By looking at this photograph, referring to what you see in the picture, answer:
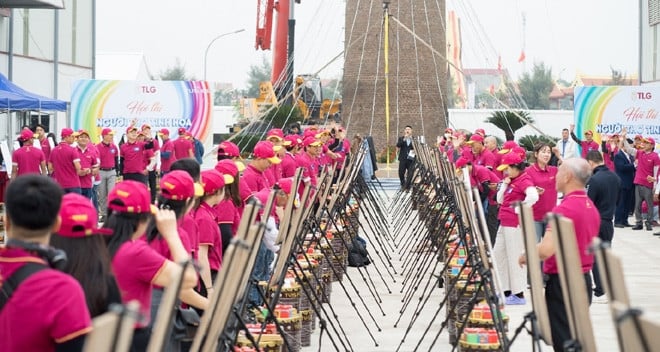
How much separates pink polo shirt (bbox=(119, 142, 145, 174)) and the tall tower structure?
13570 millimetres

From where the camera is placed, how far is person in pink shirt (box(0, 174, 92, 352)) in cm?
388

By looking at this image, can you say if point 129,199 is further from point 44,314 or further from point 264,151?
point 264,151

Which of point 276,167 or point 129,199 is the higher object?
point 129,199

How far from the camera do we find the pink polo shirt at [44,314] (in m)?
3.87

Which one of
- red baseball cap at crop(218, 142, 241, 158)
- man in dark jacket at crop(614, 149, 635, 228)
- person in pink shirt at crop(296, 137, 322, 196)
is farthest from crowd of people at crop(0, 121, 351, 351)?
man in dark jacket at crop(614, 149, 635, 228)

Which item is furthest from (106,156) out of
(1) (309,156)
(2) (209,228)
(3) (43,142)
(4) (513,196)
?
(2) (209,228)

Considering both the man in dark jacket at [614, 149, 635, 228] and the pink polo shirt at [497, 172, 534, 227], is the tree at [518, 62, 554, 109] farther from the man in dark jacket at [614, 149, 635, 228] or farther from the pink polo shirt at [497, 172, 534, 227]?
the pink polo shirt at [497, 172, 534, 227]

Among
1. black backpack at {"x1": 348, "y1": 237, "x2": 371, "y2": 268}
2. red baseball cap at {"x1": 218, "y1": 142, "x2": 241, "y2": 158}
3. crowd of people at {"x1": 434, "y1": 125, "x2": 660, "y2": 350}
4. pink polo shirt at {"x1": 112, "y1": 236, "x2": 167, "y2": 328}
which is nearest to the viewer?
pink polo shirt at {"x1": 112, "y1": 236, "x2": 167, "y2": 328}

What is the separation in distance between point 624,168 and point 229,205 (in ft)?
50.7

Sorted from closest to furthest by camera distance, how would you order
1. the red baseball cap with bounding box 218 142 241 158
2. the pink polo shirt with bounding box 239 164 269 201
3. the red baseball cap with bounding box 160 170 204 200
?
1. the red baseball cap with bounding box 160 170 204 200
2. the pink polo shirt with bounding box 239 164 269 201
3. the red baseball cap with bounding box 218 142 241 158

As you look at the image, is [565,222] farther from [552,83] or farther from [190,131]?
[552,83]

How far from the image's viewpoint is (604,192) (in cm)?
1254

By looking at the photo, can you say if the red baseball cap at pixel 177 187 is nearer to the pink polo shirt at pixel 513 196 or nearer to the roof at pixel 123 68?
the pink polo shirt at pixel 513 196

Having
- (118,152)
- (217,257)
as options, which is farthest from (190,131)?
(217,257)
